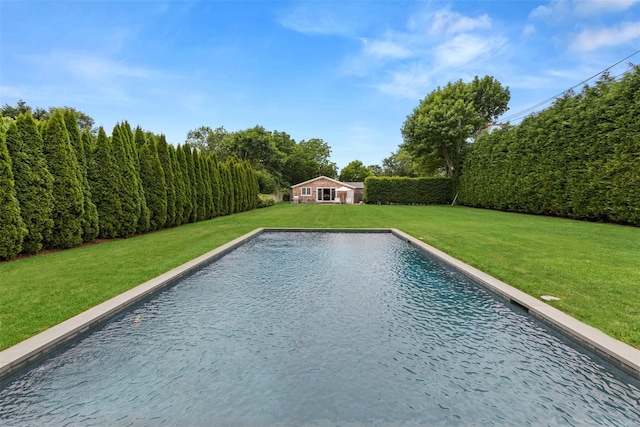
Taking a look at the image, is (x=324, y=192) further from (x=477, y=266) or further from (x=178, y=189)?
(x=477, y=266)

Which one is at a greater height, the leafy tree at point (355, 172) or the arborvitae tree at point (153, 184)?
the leafy tree at point (355, 172)

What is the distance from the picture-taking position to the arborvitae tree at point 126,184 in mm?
10750

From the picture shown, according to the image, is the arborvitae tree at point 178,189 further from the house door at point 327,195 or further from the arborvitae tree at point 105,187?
the house door at point 327,195

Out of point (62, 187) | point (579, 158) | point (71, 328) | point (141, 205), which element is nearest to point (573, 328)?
point (71, 328)

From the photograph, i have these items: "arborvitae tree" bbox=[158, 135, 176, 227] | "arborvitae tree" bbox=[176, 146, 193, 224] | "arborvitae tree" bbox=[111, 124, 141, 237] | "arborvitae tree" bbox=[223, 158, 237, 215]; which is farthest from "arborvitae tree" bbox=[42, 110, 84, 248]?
"arborvitae tree" bbox=[223, 158, 237, 215]

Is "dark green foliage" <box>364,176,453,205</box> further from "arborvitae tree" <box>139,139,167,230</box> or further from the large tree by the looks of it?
"arborvitae tree" <box>139,139,167,230</box>

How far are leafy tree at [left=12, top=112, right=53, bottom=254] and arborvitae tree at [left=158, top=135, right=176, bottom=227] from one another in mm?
5857

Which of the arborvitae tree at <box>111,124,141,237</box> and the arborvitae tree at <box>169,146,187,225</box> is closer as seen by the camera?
the arborvitae tree at <box>111,124,141,237</box>

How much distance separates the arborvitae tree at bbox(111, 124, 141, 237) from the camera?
1075 cm

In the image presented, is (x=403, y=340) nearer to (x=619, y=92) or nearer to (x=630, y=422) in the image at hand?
(x=630, y=422)

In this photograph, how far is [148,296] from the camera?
4.84 metres

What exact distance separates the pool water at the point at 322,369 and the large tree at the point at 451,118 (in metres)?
27.6

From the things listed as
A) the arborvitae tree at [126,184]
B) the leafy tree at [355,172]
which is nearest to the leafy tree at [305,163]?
the leafy tree at [355,172]

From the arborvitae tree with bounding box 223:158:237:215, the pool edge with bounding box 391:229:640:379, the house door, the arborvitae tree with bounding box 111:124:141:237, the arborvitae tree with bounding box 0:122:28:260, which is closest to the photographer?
the pool edge with bounding box 391:229:640:379
